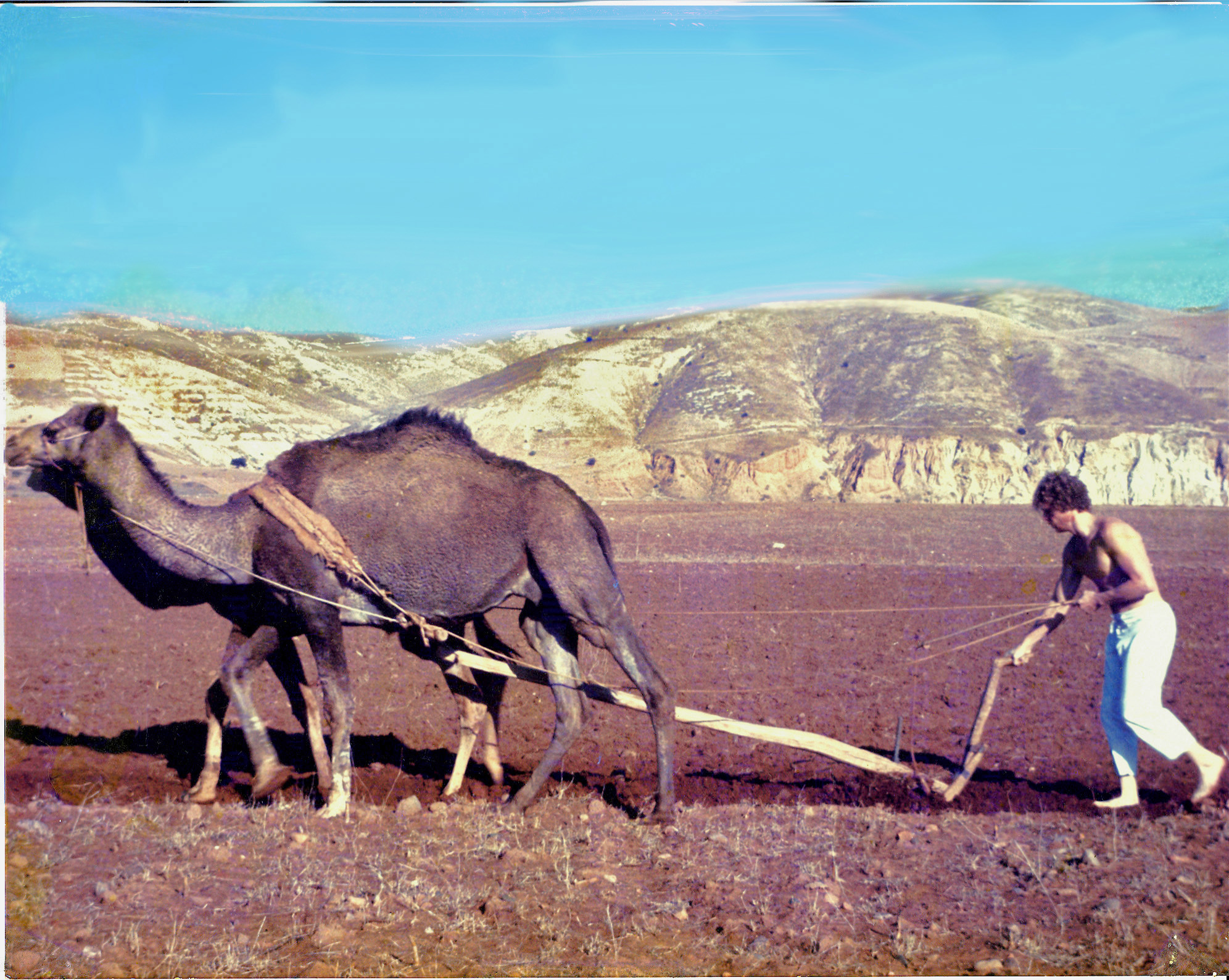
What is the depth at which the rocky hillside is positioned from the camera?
5.84 metres

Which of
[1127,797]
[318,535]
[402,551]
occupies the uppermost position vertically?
[318,535]

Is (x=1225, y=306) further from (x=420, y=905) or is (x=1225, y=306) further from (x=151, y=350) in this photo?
(x=151, y=350)

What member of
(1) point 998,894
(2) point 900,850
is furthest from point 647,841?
(1) point 998,894

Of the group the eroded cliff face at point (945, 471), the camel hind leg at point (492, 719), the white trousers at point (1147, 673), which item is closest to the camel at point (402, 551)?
the camel hind leg at point (492, 719)

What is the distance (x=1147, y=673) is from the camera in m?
5.44

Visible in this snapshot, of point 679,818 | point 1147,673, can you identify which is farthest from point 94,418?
point 1147,673

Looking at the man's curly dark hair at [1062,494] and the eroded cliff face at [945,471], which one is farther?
the eroded cliff face at [945,471]

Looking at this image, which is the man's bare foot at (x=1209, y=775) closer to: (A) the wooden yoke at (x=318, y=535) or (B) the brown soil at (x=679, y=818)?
(B) the brown soil at (x=679, y=818)

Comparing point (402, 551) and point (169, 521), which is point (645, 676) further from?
point (169, 521)

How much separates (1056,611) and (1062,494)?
2.49 ft

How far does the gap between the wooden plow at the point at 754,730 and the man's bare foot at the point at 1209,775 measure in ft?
4.74

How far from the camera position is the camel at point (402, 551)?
6.15 m

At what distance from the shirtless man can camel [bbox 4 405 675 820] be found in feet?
8.93

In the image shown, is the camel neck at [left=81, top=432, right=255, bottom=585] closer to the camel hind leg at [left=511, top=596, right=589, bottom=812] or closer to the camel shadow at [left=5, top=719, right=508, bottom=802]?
the camel shadow at [left=5, top=719, right=508, bottom=802]
